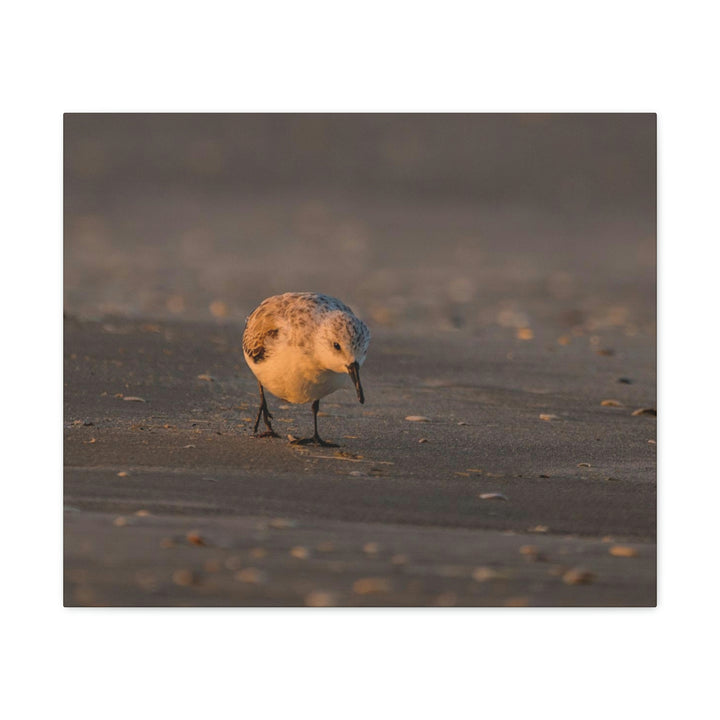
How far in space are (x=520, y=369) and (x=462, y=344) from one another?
0.89 metres

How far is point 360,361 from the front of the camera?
7.04m

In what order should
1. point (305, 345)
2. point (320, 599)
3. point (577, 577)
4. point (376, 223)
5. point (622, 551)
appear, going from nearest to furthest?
point (320, 599) → point (577, 577) → point (622, 551) → point (305, 345) → point (376, 223)

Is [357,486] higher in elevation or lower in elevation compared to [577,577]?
higher

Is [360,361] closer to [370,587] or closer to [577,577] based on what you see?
[370,587]

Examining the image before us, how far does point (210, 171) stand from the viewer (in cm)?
1309

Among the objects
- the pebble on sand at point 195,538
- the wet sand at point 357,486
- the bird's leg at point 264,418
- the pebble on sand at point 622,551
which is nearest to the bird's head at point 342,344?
the wet sand at point 357,486

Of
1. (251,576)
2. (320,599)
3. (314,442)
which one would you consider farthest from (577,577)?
(314,442)

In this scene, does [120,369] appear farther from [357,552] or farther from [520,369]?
[357,552]

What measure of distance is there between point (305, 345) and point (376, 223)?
881 centimetres

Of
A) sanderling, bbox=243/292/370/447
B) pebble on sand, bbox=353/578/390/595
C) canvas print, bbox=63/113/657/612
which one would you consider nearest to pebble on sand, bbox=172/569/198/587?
canvas print, bbox=63/113/657/612

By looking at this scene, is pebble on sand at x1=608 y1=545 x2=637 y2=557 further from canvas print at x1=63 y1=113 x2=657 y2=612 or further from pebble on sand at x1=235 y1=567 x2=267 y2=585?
pebble on sand at x1=235 y1=567 x2=267 y2=585

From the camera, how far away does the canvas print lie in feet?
19.5

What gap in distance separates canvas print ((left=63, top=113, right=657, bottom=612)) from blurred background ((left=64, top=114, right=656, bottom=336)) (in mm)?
44
